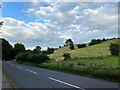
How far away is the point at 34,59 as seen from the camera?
60125 mm

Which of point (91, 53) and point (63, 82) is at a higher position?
point (91, 53)

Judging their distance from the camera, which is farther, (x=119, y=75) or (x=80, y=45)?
(x=80, y=45)

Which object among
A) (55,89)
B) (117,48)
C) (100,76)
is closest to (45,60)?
(117,48)

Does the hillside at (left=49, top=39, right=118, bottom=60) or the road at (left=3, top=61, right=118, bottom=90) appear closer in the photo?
the road at (left=3, top=61, right=118, bottom=90)

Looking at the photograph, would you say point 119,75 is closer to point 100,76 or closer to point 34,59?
point 100,76

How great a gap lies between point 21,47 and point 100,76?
4584 inches

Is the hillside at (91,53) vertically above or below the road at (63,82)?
above

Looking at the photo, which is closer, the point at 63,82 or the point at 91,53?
the point at 63,82

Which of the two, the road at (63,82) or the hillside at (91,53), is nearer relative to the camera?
the road at (63,82)

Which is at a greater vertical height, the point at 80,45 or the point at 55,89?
the point at 80,45

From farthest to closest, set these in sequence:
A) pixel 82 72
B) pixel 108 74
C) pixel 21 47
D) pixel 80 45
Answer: pixel 21 47 → pixel 80 45 → pixel 82 72 → pixel 108 74

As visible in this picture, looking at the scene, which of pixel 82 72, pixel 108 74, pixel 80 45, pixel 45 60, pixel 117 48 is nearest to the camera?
pixel 108 74

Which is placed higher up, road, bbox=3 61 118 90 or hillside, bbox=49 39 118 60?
hillside, bbox=49 39 118 60

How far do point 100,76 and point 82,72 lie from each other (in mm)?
4733
